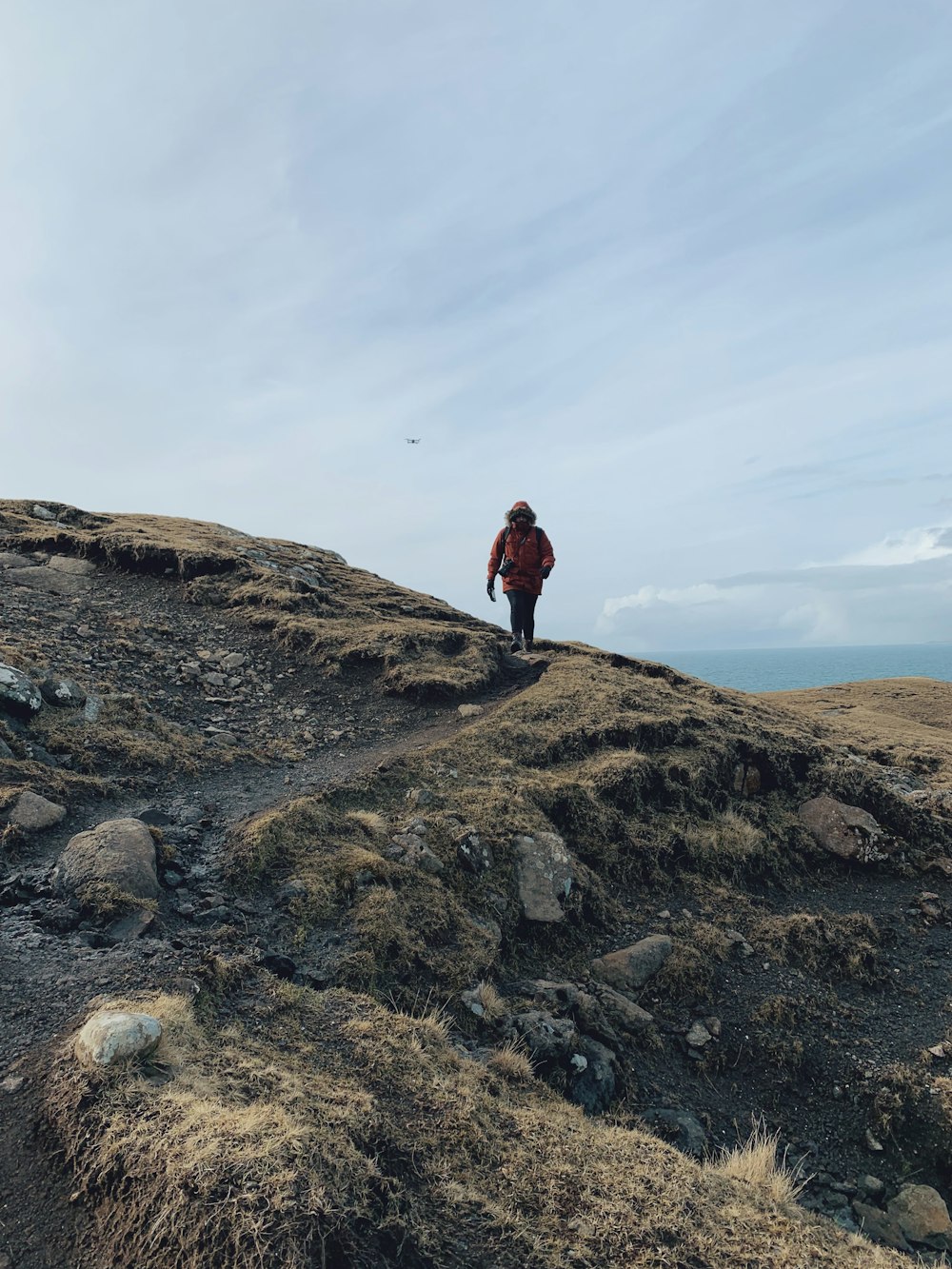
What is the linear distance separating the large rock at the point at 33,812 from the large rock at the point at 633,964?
8.34 meters

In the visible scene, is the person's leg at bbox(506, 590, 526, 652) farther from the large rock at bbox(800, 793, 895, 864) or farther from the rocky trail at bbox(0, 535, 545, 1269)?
the large rock at bbox(800, 793, 895, 864)

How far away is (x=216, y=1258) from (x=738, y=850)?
39.0 feet

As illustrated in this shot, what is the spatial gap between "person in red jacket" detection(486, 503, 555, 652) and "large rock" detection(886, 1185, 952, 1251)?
15968mm

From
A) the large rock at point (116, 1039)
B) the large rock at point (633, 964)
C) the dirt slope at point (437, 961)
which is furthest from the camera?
the large rock at point (633, 964)

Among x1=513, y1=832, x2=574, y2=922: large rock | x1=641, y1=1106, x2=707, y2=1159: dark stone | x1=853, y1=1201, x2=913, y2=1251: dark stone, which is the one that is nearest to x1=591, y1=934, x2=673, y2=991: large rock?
x1=513, y1=832, x2=574, y2=922: large rock

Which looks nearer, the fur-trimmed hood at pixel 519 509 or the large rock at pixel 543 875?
the large rock at pixel 543 875

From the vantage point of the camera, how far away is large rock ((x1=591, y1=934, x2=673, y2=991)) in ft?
33.2

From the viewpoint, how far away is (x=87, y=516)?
94.0 ft

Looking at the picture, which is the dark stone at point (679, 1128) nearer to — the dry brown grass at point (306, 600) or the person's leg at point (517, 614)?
the dry brown grass at point (306, 600)

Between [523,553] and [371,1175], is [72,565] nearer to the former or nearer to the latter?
[523,553]

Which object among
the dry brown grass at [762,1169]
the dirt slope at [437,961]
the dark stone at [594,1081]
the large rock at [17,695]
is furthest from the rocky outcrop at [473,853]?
the large rock at [17,695]

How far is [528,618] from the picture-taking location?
22.3 metres

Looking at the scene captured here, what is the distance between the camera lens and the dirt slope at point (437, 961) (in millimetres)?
4684

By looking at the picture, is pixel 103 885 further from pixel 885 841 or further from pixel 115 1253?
pixel 885 841
